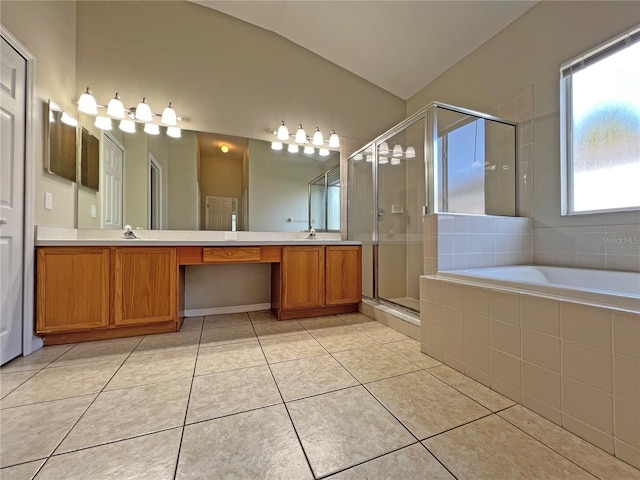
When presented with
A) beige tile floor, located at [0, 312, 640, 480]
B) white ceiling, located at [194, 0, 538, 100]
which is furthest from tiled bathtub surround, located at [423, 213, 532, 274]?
white ceiling, located at [194, 0, 538, 100]

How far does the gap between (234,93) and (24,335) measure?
8.14 feet

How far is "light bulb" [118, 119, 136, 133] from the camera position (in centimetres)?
224

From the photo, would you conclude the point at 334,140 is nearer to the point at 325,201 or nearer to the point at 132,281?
the point at 325,201

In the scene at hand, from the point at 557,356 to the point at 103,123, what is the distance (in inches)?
132

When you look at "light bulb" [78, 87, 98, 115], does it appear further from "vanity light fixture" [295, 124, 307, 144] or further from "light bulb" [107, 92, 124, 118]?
"vanity light fixture" [295, 124, 307, 144]

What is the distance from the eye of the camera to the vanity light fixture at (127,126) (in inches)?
88.4

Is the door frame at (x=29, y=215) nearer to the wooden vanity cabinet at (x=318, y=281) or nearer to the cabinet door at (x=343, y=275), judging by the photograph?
the wooden vanity cabinet at (x=318, y=281)

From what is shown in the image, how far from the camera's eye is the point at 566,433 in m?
0.96

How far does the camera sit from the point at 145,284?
189cm

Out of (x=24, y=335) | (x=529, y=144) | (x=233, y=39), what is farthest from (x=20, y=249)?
(x=529, y=144)

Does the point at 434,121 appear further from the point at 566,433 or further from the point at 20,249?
the point at 20,249

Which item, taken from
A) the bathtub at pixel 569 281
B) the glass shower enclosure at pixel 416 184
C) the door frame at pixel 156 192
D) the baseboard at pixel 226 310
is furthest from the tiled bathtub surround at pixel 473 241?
the door frame at pixel 156 192

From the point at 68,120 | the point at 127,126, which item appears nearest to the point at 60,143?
the point at 68,120

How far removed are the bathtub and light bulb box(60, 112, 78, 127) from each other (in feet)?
9.71
